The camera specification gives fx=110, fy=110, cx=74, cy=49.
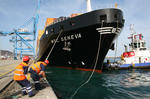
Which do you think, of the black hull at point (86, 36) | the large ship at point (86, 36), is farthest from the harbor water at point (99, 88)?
the black hull at point (86, 36)

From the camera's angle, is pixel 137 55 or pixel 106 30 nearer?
pixel 106 30

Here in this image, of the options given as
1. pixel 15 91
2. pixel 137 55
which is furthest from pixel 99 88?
pixel 137 55

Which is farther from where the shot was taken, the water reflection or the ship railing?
the ship railing

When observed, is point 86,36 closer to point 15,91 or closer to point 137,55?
point 15,91

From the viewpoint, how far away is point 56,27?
12156mm

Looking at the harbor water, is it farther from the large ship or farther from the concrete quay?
the large ship

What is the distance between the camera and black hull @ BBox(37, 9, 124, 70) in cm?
938

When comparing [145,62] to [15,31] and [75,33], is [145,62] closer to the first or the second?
[75,33]

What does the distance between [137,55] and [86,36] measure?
14114mm

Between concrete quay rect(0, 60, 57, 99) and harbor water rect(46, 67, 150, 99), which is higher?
concrete quay rect(0, 60, 57, 99)

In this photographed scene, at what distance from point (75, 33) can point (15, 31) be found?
3117 cm

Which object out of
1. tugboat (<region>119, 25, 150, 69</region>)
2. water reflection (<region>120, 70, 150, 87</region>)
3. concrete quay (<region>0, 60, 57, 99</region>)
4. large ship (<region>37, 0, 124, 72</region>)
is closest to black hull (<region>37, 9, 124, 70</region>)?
large ship (<region>37, 0, 124, 72</region>)

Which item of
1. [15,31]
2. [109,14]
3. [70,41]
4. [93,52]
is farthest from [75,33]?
[15,31]

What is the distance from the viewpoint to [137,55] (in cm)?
1973
